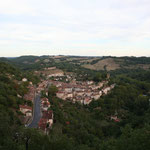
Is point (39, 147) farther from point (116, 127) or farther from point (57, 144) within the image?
point (116, 127)

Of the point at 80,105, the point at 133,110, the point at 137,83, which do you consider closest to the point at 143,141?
the point at 80,105

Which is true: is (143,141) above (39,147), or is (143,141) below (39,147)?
above

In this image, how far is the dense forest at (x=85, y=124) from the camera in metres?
9.88

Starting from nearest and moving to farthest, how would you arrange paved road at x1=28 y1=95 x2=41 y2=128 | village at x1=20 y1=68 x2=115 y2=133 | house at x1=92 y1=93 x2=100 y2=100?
1. paved road at x1=28 y1=95 x2=41 y2=128
2. village at x1=20 y1=68 x2=115 y2=133
3. house at x1=92 y1=93 x2=100 y2=100

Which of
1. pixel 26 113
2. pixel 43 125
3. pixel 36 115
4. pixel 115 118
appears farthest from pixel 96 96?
pixel 43 125

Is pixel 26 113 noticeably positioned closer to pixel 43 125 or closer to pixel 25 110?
pixel 25 110

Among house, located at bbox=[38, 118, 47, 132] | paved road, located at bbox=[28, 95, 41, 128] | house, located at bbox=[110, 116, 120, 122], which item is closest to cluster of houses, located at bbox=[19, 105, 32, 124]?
paved road, located at bbox=[28, 95, 41, 128]

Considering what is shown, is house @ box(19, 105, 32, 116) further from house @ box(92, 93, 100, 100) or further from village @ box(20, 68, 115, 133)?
house @ box(92, 93, 100, 100)

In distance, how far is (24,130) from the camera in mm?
11039

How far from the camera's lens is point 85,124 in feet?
85.9

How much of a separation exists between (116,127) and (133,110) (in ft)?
40.9

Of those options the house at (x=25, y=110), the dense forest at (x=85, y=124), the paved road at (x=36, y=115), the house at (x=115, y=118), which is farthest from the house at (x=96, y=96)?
the house at (x=25, y=110)

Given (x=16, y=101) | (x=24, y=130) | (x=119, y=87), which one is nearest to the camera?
(x=24, y=130)

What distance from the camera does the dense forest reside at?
9883 millimetres
